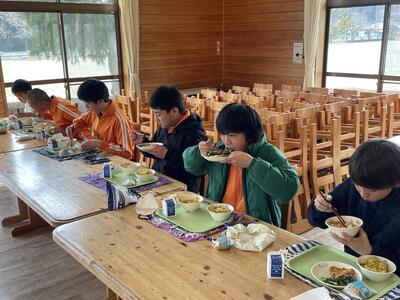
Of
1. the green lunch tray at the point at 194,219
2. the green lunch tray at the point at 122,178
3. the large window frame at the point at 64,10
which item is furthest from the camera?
the large window frame at the point at 64,10

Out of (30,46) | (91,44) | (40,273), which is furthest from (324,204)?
(91,44)

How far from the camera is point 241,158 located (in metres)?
1.61

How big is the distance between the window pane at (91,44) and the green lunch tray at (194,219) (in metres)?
4.88

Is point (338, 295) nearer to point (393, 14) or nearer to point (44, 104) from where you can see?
point (44, 104)

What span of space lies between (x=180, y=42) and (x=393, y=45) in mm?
3428

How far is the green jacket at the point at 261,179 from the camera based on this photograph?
63.4 inches

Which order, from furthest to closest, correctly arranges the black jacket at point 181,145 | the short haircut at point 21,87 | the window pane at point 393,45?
1. the window pane at point 393,45
2. the short haircut at point 21,87
3. the black jacket at point 181,145

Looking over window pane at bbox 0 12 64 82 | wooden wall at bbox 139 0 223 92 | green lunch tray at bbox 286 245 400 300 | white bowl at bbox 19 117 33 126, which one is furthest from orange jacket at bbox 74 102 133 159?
wooden wall at bbox 139 0 223 92

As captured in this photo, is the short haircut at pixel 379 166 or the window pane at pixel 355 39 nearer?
the short haircut at pixel 379 166

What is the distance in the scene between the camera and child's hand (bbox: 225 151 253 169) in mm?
1610

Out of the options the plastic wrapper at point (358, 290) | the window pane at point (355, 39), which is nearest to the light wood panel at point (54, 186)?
the plastic wrapper at point (358, 290)

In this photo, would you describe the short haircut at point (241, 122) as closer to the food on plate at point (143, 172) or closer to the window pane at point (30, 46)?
the food on plate at point (143, 172)

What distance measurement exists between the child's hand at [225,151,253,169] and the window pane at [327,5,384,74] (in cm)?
491

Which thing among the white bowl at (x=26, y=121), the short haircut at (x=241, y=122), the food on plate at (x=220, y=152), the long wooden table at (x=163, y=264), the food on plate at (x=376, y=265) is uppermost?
the short haircut at (x=241, y=122)
